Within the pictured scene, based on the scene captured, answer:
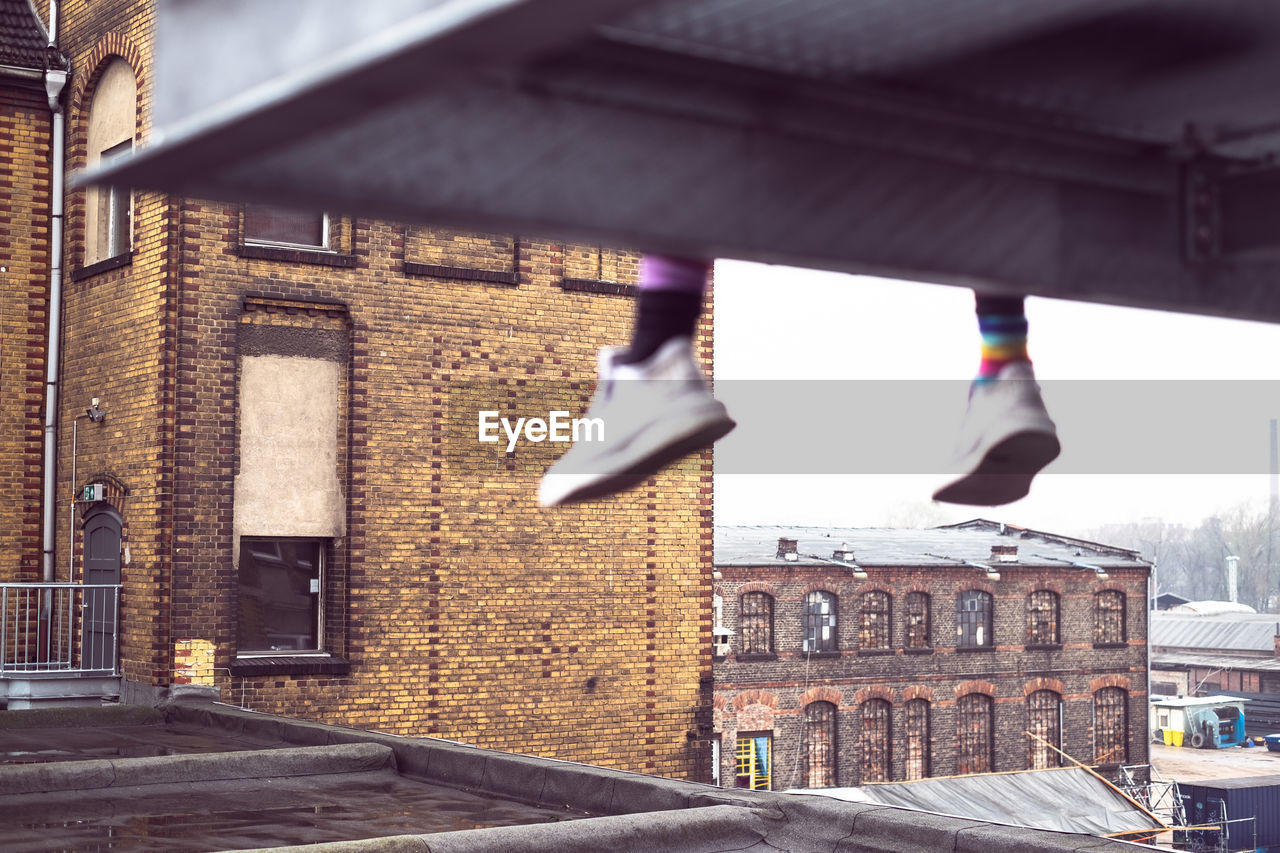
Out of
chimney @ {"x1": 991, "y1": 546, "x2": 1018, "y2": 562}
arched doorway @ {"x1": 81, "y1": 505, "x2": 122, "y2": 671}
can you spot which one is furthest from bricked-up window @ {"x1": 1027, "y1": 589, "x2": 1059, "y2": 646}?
arched doorway @ {"x1": 81, "y1": 505, "x2": 122, "y2": 671}

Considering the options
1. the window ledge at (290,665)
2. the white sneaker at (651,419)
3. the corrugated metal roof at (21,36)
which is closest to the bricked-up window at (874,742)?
the window ledge at (290,665)

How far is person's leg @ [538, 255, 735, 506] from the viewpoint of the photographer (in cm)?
237

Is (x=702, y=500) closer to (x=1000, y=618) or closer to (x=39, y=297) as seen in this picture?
(x=39, y=297)

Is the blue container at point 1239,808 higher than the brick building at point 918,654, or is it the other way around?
the brick building at point 918,654

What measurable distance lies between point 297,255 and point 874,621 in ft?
91.8

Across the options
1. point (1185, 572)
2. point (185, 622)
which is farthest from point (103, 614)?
point (1185, 572)

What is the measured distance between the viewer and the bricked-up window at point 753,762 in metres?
37.5

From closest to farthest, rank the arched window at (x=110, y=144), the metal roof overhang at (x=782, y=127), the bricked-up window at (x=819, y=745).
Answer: the metal roof overhang at (x=782, y=127) → the arched window at (x=110, y=144) → the bricked-up window at (x=819, y=745)

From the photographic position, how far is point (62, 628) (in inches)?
645

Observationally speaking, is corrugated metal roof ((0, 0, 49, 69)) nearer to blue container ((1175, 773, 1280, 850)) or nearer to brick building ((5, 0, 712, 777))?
brick building ((5, 0, 712, 777))

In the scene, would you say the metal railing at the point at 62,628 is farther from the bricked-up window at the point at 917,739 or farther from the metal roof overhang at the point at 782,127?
the bricked-up window at the point at 917,739

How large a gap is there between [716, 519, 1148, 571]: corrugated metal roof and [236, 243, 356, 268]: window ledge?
77.1 ft

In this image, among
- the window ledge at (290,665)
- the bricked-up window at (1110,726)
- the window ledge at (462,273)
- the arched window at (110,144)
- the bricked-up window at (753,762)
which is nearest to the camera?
the window ledge at (290,665)

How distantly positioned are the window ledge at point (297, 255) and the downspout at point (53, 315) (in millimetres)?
2871
